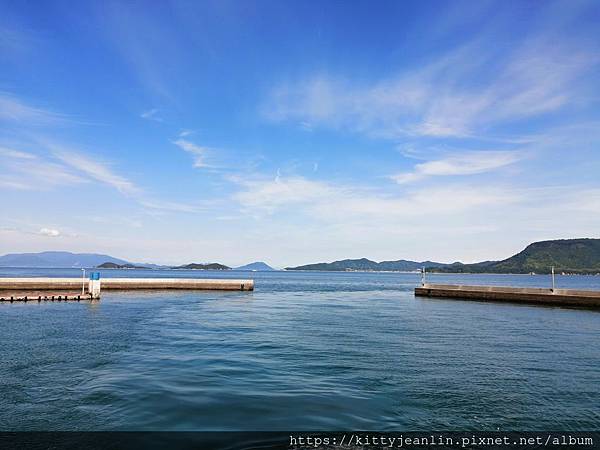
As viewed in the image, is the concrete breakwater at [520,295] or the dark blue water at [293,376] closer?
the dark blue water at [293,376]

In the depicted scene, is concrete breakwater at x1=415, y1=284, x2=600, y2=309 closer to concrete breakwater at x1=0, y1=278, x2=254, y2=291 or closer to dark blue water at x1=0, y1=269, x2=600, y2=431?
dark blue water at x1=0, y1=269, x2=600, y2=431

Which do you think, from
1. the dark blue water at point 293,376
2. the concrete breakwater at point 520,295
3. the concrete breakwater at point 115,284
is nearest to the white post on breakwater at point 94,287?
the concrete breakwater at point 115,284

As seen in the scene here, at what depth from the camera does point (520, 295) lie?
2258 inches

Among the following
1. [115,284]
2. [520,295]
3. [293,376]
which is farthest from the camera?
[115,284]

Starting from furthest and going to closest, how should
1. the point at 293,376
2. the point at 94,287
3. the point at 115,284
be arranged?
1. the point at 115,284
2. the point at 94,287
3. the point at 293,376

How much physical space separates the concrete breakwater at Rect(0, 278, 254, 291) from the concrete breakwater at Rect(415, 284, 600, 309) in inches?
1326

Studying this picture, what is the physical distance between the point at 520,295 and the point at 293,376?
50.3 meters

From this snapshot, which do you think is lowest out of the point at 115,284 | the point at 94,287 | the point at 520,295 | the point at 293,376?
the point at 293,376

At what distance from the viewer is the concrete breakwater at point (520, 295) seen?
5059 centimetres

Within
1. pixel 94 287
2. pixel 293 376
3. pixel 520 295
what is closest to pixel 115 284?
pixel 94 287

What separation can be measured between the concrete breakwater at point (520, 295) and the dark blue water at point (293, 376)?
Answer: 1962 centimetres

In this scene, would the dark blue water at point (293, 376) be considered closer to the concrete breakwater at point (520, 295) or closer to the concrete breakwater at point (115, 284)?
the concrete breakwater at point (520, 295)

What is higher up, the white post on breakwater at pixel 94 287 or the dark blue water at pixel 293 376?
the white post on breakwater at pixel 94 287

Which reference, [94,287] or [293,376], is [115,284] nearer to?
[94,287]
